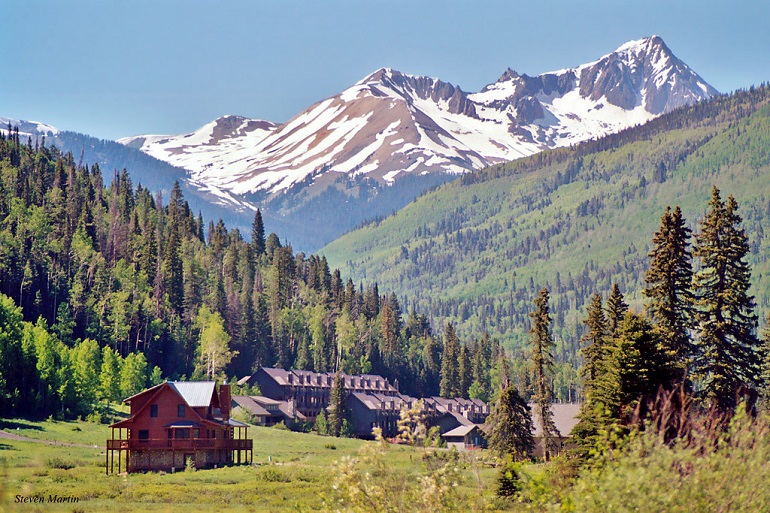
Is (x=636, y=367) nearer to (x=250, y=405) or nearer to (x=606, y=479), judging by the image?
(x=606, y=479)

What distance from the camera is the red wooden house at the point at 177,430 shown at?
328 ft

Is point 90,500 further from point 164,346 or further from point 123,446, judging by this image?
point 164,346

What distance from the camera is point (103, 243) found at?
621ft

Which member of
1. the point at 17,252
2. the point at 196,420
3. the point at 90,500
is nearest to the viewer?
the point at 90,500

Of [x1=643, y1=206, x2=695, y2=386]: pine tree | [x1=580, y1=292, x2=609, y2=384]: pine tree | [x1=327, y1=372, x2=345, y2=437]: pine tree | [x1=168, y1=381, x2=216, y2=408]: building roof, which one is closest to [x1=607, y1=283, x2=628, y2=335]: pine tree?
[x1=580, y1=292, x2=609, y2=384]: pine tree

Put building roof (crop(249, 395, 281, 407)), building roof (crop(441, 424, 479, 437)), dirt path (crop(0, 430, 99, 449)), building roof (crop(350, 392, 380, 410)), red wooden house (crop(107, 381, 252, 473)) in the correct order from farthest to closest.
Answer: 1. building roof (crop(350, 392, 380, 410))
2. building roof (crop(441, 424, 479, 437))
3. building roof (crop(249, 395, 281, 407))
4. red wooden house (crop(107, 381, 252, 473))
5. dirt path (crop(0, 430, 99, 449))

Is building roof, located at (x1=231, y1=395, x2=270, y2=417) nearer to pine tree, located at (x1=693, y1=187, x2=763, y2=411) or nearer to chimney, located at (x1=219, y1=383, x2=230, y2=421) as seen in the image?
chimney, located at (x1=219, y1=383, x2=230, y2=421)

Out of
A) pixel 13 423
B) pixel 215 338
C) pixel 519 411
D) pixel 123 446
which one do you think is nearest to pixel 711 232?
pixel 519 411

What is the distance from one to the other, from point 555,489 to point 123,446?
69532 millimetres

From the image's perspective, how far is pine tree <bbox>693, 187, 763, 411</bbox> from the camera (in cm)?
6319

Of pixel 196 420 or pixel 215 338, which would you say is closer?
pixel 196 420

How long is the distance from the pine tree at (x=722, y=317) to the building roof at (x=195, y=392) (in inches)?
2093

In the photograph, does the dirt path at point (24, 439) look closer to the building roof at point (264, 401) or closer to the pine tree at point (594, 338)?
the pine tree at point (594, 338)

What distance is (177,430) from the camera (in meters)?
103
